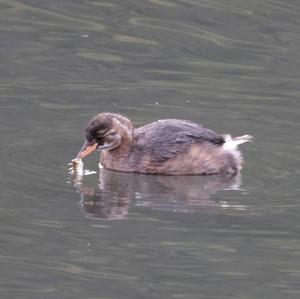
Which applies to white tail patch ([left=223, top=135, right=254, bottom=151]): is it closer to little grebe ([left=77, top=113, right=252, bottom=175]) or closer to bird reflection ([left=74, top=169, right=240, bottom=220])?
little grebe ([left=77, top=113, right=252, bottom=175])

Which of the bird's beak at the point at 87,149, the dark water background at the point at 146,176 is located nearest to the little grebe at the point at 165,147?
the bird's beak at the point at 87,149

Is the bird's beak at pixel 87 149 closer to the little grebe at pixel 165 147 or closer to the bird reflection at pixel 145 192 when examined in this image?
the little grebe at pixel 165 147

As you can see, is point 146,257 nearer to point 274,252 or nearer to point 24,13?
point 274,252

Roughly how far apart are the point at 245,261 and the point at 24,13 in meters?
8.34

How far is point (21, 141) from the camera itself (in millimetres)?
12344

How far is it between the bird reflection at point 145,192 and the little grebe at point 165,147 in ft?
0.31

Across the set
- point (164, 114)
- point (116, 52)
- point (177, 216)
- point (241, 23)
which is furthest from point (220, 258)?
point (241, 23)

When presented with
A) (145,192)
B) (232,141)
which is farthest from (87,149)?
(232,141)

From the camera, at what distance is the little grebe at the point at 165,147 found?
12.0 metres

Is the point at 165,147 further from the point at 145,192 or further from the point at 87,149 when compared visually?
the point at 145,192

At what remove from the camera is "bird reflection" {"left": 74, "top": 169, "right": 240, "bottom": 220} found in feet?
34.8

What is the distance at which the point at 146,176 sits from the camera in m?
11.9

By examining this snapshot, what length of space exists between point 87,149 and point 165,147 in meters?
0.64

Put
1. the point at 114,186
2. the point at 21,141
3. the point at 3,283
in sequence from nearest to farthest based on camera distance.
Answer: the point at 3,283
the point at 114,186
the point at 21,141
